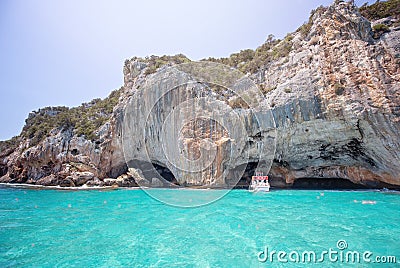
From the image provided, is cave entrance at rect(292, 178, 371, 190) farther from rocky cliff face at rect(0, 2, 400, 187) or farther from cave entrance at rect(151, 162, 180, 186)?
cave entrance at rect(151, 162, 180, 186)

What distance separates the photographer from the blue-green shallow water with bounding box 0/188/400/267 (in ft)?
18.6

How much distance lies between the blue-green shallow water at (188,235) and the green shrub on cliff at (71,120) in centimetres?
2124

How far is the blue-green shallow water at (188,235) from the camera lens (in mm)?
5676

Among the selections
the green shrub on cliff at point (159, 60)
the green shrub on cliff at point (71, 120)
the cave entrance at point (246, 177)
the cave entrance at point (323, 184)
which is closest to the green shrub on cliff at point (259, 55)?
the green shrub on cliff at point (159, 60)

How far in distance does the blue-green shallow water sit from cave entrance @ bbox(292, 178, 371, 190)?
33.7ft

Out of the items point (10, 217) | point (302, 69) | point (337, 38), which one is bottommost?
point (10, 217)

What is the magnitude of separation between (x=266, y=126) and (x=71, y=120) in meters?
28.1

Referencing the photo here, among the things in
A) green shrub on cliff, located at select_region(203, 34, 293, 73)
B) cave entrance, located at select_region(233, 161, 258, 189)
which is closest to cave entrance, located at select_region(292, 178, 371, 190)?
cave entrance, located at select_region(233, 161, 258, 189)

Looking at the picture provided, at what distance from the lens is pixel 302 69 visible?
57.2ft

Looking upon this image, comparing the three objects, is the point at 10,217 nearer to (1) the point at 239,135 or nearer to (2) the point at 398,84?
(1) the point at 239,135

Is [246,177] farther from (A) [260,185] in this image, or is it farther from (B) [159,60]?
(B) [159,60]

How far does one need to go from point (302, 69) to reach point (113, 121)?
2161cm

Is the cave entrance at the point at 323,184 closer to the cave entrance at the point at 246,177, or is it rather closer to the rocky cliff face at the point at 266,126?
the rocky cliff face at the point at 266,126

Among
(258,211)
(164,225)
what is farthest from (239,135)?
(164,225)
